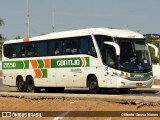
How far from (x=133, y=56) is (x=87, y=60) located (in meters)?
2.40

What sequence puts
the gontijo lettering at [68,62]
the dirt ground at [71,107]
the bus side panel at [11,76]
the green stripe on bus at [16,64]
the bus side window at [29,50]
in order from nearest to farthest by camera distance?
the dirt ground at [71,107]
the gontijo lettering at [68,62]
the bus side window at [29,50]
the green stripe on bus at [16,64]
the bus side panel at [11,76]

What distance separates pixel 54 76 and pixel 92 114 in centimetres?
1131

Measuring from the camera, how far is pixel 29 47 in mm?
29500

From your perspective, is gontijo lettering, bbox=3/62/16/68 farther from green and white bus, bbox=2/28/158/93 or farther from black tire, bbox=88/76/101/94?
black tire, bbox=88/76/101/94

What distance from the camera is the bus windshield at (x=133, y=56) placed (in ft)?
77.5

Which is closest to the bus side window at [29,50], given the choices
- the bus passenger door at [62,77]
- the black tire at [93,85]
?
the bus passenger door at [62,77]

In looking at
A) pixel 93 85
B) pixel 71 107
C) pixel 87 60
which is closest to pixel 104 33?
pixel 87 60

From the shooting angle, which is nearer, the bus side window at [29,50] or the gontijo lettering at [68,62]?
the gontijo lettering at [68,62]

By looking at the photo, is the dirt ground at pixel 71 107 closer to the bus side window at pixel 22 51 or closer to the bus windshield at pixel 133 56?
the bus windshield at pixel 133 56

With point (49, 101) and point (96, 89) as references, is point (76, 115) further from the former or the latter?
point (96, 89)

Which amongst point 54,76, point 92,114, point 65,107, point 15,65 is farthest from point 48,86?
point 92,114

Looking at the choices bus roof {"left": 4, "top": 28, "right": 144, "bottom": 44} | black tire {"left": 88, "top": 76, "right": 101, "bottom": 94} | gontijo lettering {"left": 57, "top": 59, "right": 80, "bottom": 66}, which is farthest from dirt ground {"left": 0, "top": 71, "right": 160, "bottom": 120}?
bus roof {"left": 4, "top": 28, "right": 144, "bottom": 44}

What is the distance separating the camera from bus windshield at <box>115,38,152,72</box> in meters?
23.6

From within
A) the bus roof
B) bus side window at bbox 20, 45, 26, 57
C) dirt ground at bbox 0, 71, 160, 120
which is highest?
the bus roof
